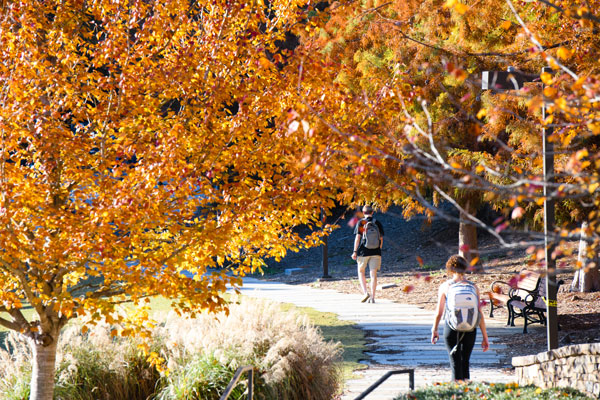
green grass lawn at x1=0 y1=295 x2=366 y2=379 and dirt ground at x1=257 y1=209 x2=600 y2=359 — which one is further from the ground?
dirt ground at x1=257 y1=209 x2=600 y2=359

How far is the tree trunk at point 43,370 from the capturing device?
242 inches

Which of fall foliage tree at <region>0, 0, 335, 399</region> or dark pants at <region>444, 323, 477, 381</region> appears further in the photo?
dark pants at <region>444, 323, 477, 381</region>

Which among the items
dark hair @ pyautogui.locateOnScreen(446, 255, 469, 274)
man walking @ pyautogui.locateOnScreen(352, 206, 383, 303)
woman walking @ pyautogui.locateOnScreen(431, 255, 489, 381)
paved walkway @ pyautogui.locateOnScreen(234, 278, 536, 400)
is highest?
man walking @ pyautogui.locateOnScreen(352, 206, 383, 303)

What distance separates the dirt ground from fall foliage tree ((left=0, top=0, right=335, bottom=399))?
150cm

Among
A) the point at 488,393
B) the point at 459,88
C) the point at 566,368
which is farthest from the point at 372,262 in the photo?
the point at 488,393

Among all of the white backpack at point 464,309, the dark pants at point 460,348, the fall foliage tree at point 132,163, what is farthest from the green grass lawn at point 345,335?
the fall foliage tree at point 132,163

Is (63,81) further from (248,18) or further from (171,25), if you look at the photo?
(248,18)

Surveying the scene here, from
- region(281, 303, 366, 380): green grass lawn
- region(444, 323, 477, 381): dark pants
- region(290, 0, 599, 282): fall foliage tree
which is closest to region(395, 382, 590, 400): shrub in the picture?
region(444, 323, 477, 381): dark pants

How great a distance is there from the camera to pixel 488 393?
18.7ft

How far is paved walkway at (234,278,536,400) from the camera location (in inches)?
301

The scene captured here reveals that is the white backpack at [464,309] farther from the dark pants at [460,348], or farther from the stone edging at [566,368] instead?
the stone edging at [566,368]

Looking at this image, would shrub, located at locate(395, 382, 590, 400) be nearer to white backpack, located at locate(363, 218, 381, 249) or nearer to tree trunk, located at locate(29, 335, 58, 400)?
tree trunk, located at locate(29, 335, 58, 400)

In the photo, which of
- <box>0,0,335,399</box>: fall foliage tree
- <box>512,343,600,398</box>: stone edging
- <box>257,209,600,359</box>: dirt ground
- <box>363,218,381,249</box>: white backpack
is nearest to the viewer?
<box>0,0,335,399</box>: fall foliage tree

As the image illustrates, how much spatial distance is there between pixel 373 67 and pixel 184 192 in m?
9.48
